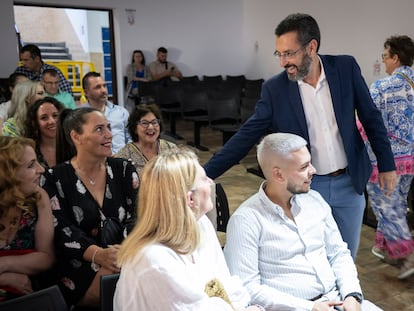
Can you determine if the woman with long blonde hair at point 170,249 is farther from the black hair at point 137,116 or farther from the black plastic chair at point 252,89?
the black plastic chair at point 252,89

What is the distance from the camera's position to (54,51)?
13492 mm

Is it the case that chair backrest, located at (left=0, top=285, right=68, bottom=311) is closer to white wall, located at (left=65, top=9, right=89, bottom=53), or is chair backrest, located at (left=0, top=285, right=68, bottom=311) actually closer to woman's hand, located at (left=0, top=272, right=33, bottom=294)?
woman's hand, located at (left=0, top=272, right=33, bottom=294)

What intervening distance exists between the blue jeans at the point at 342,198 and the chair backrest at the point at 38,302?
1290mm

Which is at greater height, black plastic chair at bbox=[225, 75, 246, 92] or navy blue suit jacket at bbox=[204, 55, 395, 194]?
navy blue suit jacket at bbox=[204, 55, 395, 194]

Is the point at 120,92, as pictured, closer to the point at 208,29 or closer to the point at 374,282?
the point at 208,29

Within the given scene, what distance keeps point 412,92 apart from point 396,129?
0.27 m

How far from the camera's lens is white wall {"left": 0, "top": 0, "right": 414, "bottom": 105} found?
7.11 metres

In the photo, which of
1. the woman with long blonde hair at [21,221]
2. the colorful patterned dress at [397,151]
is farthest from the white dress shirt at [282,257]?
the colorful patterned dress at [397,151]

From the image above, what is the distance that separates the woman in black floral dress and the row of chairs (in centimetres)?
400

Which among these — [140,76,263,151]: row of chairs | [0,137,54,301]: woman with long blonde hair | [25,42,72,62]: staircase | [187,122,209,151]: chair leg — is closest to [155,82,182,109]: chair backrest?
[140,76,263,151]: row of chairs

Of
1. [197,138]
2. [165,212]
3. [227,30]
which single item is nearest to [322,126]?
[165,212]

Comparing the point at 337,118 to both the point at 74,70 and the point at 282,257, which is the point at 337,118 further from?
the point at 74,70

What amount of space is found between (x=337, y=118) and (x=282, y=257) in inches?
28.1

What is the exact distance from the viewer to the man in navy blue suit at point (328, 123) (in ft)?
6.79
